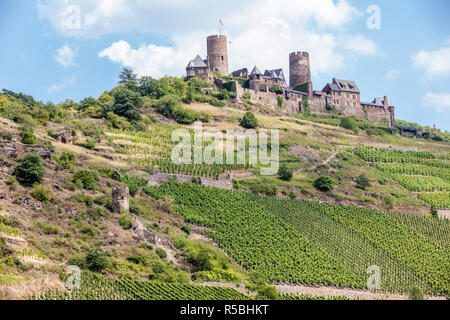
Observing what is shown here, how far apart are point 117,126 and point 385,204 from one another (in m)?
27.6

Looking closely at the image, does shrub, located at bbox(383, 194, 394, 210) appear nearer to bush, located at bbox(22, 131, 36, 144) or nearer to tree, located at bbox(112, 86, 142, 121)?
tree, located at bbox(112, 86, 142, 121)

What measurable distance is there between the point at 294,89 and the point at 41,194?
60126 mm

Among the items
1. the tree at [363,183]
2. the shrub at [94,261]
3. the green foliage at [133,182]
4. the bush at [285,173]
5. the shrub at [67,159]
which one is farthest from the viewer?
the tree at [363,183]

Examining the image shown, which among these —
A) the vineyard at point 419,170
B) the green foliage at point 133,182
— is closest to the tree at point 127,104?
the green foliage at point 133,182

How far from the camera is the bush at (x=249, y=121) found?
7650 cm

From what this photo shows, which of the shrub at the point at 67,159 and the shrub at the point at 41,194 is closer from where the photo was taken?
the shrub at the point at 41,194

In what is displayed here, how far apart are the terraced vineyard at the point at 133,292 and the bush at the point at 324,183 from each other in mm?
25480

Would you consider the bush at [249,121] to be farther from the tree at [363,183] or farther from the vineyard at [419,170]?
the tree at [363,183]

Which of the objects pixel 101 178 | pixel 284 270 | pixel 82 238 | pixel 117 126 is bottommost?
pixel 284 270

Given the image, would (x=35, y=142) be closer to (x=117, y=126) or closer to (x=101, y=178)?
(x=101, y=178)

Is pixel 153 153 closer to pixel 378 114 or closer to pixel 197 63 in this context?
pixel 197 63

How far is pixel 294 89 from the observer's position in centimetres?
9638

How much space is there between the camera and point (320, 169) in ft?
222
